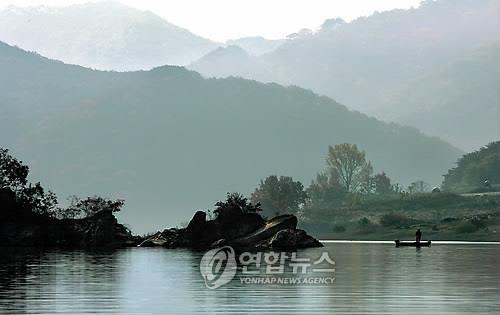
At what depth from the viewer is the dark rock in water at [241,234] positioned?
4274 inches

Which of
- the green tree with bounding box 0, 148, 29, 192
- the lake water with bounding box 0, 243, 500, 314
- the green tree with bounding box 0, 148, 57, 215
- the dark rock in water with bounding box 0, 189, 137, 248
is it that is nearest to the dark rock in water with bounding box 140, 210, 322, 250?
the dark rock in water with bounding box 0, 189, 137, 248

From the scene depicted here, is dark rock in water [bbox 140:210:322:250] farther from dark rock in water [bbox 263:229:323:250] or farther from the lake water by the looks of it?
the lake water

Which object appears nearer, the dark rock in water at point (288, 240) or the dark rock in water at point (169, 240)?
the dark rock in water at point (288, 240)

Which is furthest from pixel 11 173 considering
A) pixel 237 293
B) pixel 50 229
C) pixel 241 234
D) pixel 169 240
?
pixel 237 293

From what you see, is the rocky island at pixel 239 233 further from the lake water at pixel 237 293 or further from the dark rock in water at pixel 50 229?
the lake water at pixel 237 293

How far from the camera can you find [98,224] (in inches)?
4469

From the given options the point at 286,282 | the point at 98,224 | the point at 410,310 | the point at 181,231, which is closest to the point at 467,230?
the point at 181,231

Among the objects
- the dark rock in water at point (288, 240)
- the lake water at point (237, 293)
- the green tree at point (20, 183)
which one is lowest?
the lake water at point (237, 293)

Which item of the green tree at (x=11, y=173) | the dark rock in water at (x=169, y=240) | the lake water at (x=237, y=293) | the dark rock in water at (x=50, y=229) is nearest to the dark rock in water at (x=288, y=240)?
the dark rock in water at (x=169, y=240)

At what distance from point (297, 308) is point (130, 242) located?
8633 centimetres

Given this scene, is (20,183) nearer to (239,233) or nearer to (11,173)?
(11,173)

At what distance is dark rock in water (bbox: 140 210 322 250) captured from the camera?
356 feet

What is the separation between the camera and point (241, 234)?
113m

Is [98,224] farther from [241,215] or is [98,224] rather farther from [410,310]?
[410,310]
